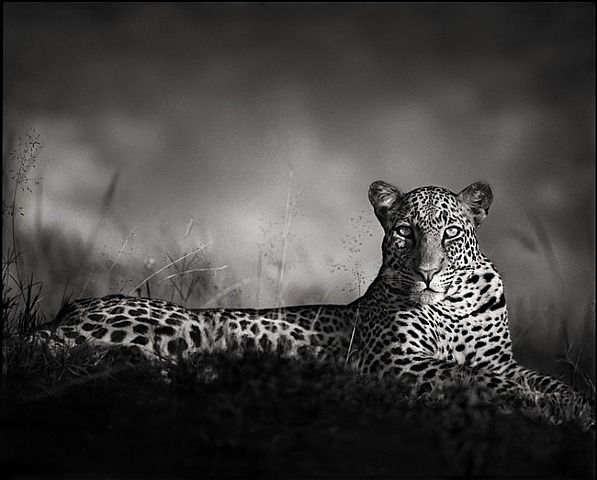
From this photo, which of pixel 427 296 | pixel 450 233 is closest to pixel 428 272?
pixel 427 296

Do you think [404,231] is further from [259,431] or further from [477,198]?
[259,431]

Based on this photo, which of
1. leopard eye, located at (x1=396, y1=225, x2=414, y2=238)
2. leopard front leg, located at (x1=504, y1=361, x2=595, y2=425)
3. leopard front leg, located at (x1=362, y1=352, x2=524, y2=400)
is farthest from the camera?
leopard eye, located at (x1=396, y1=225, x2=414, y2=238)

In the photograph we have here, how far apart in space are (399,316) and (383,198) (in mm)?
1480

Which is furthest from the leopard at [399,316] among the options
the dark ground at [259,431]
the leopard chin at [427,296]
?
the dark ground at [259,431]

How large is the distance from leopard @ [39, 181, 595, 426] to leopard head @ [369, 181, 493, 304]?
0.01 metres

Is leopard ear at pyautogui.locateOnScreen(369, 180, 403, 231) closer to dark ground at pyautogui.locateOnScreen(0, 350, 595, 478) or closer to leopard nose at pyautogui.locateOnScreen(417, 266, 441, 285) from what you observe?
leopard nose at pyautogui.locateOnScreen(417, 266, 441, 285)

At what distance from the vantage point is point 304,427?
16.8 ft

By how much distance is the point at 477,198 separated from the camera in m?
8.82

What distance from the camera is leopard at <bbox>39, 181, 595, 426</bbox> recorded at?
26.1 feet

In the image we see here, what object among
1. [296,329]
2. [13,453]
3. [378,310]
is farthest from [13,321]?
[378,310]

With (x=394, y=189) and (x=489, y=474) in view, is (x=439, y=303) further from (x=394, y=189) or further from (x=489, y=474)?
(x=489, y=474)

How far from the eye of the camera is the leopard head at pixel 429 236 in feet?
26.0

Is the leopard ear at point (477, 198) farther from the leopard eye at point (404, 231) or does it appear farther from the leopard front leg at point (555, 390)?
the leopard front leg at point (555, 390)

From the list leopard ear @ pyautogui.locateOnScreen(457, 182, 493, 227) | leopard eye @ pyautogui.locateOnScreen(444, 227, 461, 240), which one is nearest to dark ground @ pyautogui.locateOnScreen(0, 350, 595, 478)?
leopard eye @ pyautogui.locateOnScreen(444, 227, 461, 240)
